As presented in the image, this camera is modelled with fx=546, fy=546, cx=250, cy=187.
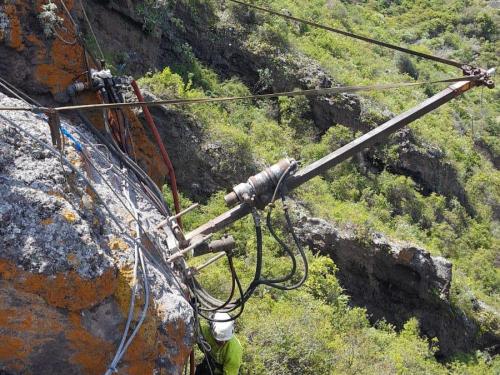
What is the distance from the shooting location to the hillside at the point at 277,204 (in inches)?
136

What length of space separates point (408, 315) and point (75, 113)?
10262 mm

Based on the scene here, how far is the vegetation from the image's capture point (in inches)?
295

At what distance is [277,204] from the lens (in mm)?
10578

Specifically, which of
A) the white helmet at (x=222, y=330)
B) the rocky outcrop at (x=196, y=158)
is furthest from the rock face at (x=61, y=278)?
the rocky outcrop at (x=196, y=158)

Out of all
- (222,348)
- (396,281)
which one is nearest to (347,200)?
(396,281)

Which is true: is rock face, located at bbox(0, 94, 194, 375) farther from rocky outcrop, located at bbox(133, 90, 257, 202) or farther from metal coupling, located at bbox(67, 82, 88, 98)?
rocky outcrop, located at bbox(133, 90, 257, 202)

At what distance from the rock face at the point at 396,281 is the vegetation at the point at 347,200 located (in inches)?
15.0

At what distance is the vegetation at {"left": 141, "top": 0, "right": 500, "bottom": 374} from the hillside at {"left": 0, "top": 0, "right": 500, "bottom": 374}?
5 centimetres

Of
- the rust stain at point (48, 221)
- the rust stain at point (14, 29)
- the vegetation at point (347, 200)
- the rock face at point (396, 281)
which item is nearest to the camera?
the rust stain at point (48, 221)

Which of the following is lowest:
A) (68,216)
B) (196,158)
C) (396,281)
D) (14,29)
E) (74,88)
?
(396,281)

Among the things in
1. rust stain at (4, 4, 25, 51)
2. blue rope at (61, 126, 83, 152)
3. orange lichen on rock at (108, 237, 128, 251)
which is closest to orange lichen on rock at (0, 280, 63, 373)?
orange lichen on rock at (108, 237, 128, 251)

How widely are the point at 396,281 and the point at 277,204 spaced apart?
4.05m

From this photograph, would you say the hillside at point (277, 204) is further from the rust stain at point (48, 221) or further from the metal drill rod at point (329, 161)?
the metal drill rod at point (329, 161)

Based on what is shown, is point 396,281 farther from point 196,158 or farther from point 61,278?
point 61,278
